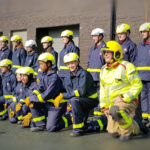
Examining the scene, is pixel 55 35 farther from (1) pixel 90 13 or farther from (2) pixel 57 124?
(2) pixel 57 124

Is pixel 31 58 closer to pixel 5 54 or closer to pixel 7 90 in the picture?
pixel 5 54

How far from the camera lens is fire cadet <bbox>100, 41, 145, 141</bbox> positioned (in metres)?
4.72

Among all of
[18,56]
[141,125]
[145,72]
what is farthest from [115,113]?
[18,56]

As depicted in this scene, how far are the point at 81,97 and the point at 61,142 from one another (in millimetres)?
1023

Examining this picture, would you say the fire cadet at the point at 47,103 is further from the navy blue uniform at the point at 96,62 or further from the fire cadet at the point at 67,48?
the fire cadet at the point at 67,48

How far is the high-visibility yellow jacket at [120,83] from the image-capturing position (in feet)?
15.7

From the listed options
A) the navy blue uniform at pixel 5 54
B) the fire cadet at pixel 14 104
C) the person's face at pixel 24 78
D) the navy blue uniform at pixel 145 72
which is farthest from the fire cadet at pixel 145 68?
the navy blue uniform at pixel 5 54

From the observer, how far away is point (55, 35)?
39.7 ft

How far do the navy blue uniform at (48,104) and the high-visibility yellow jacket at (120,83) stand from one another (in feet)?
3.39

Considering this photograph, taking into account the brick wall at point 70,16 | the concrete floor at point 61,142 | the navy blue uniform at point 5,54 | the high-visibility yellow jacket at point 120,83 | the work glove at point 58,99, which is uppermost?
the brick wall at point 70,16

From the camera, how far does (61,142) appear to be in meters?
4.71

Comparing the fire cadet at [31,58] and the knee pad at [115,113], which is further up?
the fire cadet at [31,58]

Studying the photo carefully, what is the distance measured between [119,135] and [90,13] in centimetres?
631

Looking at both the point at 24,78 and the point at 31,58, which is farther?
the point at 31,58
